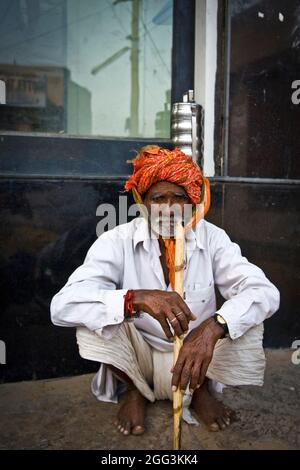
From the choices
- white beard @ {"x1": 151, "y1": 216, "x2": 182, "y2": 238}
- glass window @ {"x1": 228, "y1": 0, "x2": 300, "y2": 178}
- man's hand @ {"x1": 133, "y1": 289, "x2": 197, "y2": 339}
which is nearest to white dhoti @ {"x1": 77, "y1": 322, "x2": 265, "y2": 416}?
man's hand @ {"x1": 133, "y1": 289, "x2": 197, "y2": 339}

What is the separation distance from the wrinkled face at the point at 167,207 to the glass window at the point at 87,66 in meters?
1.30

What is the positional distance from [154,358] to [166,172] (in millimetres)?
1000

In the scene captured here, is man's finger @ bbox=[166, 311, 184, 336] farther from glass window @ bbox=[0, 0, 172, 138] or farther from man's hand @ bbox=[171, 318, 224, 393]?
glass window @ bbox=[0, 0, 172, 138]

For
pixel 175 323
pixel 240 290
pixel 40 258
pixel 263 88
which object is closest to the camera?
pixel 175 323

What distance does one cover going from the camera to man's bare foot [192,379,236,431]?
240 centimetres

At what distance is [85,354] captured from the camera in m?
2.29

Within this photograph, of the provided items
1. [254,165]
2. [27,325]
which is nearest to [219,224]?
[254,165]

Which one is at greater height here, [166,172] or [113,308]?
[166,172]

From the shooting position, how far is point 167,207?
7.95ft

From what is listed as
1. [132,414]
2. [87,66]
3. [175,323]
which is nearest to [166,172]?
[175,323]

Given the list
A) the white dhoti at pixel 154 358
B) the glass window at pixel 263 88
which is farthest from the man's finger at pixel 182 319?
the glass window at pixel 263 88

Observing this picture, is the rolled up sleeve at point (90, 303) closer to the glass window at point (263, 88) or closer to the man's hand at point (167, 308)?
the man's hand at point (167, 308)

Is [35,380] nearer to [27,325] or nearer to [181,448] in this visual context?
[27,325]

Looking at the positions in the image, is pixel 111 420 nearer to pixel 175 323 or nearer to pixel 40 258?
pixel 175 323
